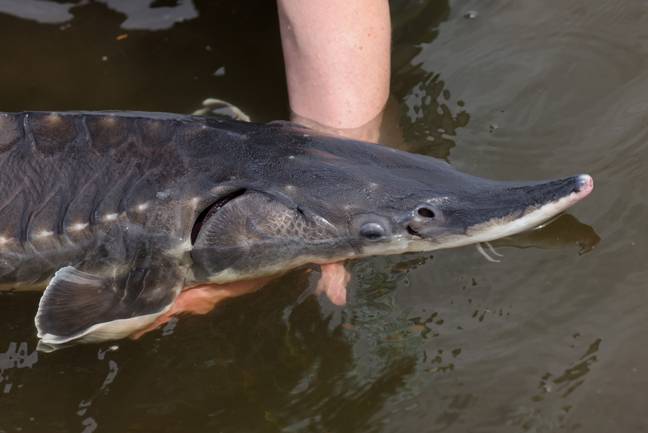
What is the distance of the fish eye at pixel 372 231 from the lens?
2801mm

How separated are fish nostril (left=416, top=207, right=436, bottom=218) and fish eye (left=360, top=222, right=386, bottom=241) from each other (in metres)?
0.12

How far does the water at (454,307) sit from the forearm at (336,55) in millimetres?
287

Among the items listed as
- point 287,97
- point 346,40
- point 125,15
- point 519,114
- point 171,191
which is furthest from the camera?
point 125,15

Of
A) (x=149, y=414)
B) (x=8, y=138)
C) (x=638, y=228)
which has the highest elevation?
(x=8, y=138)

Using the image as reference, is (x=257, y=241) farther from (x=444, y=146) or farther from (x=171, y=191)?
(x=444, y=146)

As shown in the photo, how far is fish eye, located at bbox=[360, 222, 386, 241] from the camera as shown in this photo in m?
2.80

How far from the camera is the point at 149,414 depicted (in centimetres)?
299

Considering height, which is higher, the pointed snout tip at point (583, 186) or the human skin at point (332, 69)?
the human skin at point (332, 69)

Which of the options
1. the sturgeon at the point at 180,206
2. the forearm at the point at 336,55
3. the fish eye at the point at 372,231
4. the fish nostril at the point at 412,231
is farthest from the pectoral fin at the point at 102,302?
the forearm at the point at 336,55

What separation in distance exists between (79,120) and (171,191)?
0.40 metres

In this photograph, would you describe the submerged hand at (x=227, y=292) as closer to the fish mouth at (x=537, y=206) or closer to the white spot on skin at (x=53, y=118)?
the fish mouth at (x=537, y=206)

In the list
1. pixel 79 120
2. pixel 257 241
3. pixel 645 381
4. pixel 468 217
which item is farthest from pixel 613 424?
pixel 79 120

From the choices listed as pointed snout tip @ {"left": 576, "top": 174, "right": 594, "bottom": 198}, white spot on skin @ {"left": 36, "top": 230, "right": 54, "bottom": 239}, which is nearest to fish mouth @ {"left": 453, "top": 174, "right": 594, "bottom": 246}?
pointed snout tip @ {"left": 576, "top": 174, "right": 594, "bottom": 198}

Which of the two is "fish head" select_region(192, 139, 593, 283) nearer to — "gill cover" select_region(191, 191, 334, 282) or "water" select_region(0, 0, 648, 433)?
"gill cover" select_region(191, 191, 334, 282)
